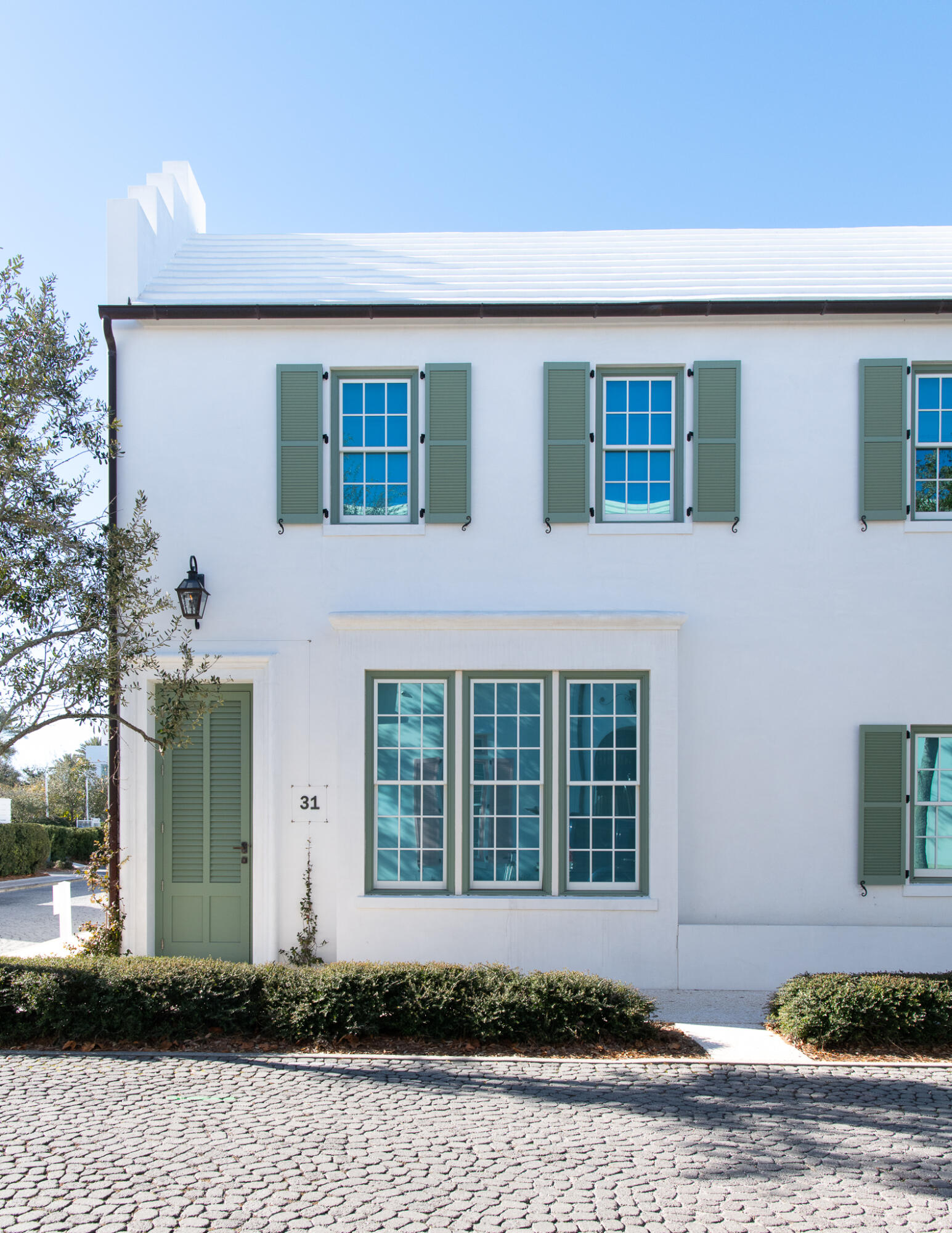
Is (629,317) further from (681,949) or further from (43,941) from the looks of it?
(43,941)

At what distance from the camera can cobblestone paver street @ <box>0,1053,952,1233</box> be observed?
4.25 meters

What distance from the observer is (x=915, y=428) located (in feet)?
29.6

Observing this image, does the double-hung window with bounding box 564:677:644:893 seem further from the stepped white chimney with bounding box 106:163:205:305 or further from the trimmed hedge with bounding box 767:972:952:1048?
the stepped white chimney with bounding box 106:163:205:305

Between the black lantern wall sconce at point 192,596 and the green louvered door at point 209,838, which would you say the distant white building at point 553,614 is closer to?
the green louvered door at point 209,838

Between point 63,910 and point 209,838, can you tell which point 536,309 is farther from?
point 63,910

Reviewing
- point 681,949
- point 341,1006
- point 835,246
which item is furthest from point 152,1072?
point 835,246

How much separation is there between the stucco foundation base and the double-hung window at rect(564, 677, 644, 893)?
0.87m

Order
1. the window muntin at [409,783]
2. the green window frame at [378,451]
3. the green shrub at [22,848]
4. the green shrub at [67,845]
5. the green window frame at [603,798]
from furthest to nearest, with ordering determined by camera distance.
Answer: the green shrub at [67,845] < the green shrub at [22,848] < the green window frame at [378,451] < the window muntin at [409,783] < the green window frame at [603,798]

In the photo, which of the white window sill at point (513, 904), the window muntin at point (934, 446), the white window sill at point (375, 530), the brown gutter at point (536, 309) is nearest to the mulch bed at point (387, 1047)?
the white window sill at point (513, 904)

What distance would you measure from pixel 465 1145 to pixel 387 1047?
176 centimetres

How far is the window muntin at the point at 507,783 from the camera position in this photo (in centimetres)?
866

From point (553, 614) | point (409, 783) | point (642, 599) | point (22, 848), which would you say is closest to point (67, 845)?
point (22, 848)

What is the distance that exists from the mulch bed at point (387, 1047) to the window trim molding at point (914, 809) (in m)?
3.37

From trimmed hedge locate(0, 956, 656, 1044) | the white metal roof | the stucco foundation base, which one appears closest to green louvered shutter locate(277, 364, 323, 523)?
the white metal roof
